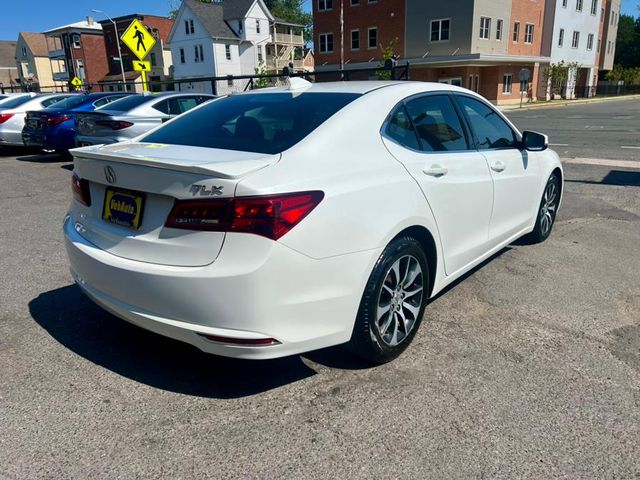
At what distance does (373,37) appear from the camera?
4400 centimetres

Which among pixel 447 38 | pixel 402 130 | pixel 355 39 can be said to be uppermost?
pixel 355 39

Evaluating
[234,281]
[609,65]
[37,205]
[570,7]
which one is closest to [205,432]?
[234,281]

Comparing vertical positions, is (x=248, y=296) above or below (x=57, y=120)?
below

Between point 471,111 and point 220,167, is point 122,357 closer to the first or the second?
point 220,167

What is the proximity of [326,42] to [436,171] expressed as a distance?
46176 mm

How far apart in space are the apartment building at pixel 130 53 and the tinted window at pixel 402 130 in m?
60.9

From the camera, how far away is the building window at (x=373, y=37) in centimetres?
4374

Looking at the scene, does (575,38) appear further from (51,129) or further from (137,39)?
(51,129)

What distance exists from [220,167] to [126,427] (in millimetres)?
1387

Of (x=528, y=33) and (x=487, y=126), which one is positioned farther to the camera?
(x=528, y=33)

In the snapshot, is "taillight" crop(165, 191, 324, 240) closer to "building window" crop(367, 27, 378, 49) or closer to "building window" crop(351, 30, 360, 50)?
"building window" crop(367, 27, 378, 49)

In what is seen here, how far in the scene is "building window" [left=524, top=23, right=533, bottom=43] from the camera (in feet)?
144

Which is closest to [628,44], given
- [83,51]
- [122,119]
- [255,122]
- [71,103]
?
[83,51]

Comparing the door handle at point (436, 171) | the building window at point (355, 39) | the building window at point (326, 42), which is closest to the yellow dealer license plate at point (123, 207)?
the door handle at point (436, 171)
